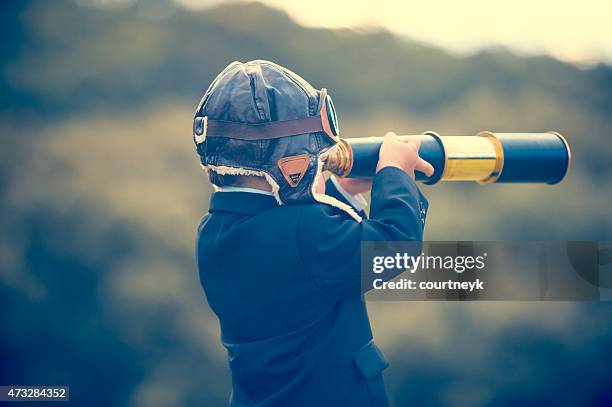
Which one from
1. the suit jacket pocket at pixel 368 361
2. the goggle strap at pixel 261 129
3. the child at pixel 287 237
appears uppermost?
the goggle strap at pixel 261 129

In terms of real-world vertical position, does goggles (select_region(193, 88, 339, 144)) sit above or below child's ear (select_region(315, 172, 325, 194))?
above

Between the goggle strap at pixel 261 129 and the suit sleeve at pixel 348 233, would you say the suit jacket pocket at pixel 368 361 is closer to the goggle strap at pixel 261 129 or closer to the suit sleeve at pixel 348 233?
the suit sleeve at pixel 348 233

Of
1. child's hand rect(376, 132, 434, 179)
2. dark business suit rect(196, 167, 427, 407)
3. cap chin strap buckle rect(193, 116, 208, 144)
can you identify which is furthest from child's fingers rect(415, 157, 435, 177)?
cap chin strap buckle rect(193, 116, 208, 144)

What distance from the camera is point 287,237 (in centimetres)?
102

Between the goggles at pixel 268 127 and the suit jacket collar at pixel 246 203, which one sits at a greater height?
the goggles at pixel 268 127

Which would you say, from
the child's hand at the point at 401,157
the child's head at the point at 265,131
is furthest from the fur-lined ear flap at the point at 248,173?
the child's hand at the point at 401,157

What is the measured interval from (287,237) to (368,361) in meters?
0.25

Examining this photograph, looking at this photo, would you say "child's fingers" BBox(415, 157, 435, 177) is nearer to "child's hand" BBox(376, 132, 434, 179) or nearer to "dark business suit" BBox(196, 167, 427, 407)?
"child's hand" BBox(376, 132, 434, 179)

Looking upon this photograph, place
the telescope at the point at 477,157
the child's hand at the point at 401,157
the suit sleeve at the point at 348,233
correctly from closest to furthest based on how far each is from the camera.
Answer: the suit sleeve at the point at 348,233 < the child's hand at the point at 401,157 < the telescope at the point at 477,157

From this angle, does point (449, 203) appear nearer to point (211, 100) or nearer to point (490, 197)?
point (490, 197)

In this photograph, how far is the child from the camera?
102 cm

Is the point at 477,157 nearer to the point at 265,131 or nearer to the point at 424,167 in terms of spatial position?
the point at 424,167

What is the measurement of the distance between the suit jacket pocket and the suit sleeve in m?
0.11

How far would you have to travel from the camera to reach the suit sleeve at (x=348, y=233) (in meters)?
1.00
